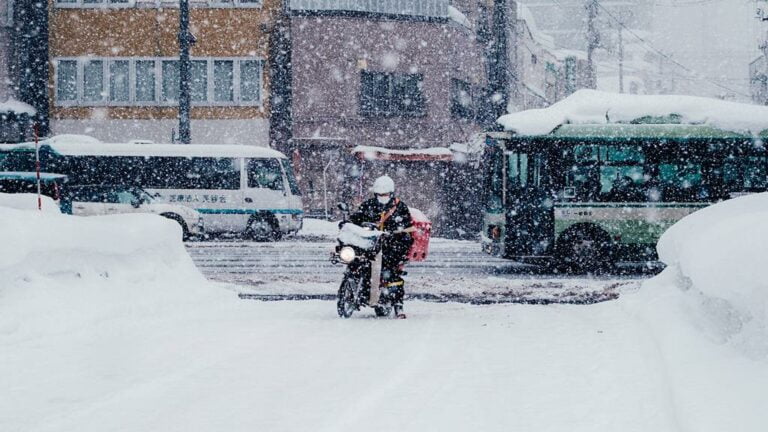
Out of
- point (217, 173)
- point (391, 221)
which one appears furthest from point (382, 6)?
point (391, 221)

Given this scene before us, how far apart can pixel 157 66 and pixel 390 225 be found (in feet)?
86.1

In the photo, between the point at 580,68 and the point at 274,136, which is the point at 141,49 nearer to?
the point at 274,136

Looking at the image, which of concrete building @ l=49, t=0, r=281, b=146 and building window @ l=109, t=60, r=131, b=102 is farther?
building window @ l=109, t=60, r=131, b=102

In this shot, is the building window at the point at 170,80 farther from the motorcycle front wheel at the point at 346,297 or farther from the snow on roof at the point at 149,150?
the motorcycle front wheel at the point at 346,297

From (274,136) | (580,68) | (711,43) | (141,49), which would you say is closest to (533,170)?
(274,136)

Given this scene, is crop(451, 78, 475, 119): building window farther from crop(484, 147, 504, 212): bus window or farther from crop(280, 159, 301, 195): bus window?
crop(484, 147, 504, 212): bus window

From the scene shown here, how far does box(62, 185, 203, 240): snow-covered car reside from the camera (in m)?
25.4

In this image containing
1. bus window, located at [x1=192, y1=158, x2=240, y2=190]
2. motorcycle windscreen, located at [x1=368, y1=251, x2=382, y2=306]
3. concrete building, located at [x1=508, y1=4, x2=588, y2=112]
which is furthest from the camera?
concrete building, located at [x1=508, y1=4, x2=588, y2=112]

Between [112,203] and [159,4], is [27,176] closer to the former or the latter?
[112,203]

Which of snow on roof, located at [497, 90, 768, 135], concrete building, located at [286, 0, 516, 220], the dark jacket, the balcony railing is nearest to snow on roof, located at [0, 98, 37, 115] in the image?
concrete building, located at [286, 0, 516, 220]

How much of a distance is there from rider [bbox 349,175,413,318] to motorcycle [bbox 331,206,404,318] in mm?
59

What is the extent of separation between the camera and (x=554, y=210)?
1745 cm

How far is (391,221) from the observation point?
10.6 meters

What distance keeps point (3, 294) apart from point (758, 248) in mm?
6635
